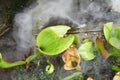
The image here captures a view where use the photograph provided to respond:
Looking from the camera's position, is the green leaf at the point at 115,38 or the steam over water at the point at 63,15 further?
the steam over water at the point at 63,15

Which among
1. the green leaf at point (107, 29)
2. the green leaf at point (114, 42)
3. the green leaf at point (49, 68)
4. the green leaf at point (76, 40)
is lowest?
the green leaf at point (49, 68)

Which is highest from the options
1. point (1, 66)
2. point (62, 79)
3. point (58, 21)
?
point (58, 21)

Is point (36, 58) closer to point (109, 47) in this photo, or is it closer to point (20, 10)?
point (20, 10)

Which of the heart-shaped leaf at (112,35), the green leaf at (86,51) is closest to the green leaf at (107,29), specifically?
the heart-shaped leaf at (112,35)

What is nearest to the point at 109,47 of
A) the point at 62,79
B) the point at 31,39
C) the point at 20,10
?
the point at 62,79

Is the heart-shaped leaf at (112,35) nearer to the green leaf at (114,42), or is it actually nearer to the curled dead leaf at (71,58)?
the green leaf at (114,42)

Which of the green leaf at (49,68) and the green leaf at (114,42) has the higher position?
the green leaf at (114,42)

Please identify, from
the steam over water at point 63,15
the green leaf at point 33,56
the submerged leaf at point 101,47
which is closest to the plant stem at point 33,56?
the green leaf at point 33,56
